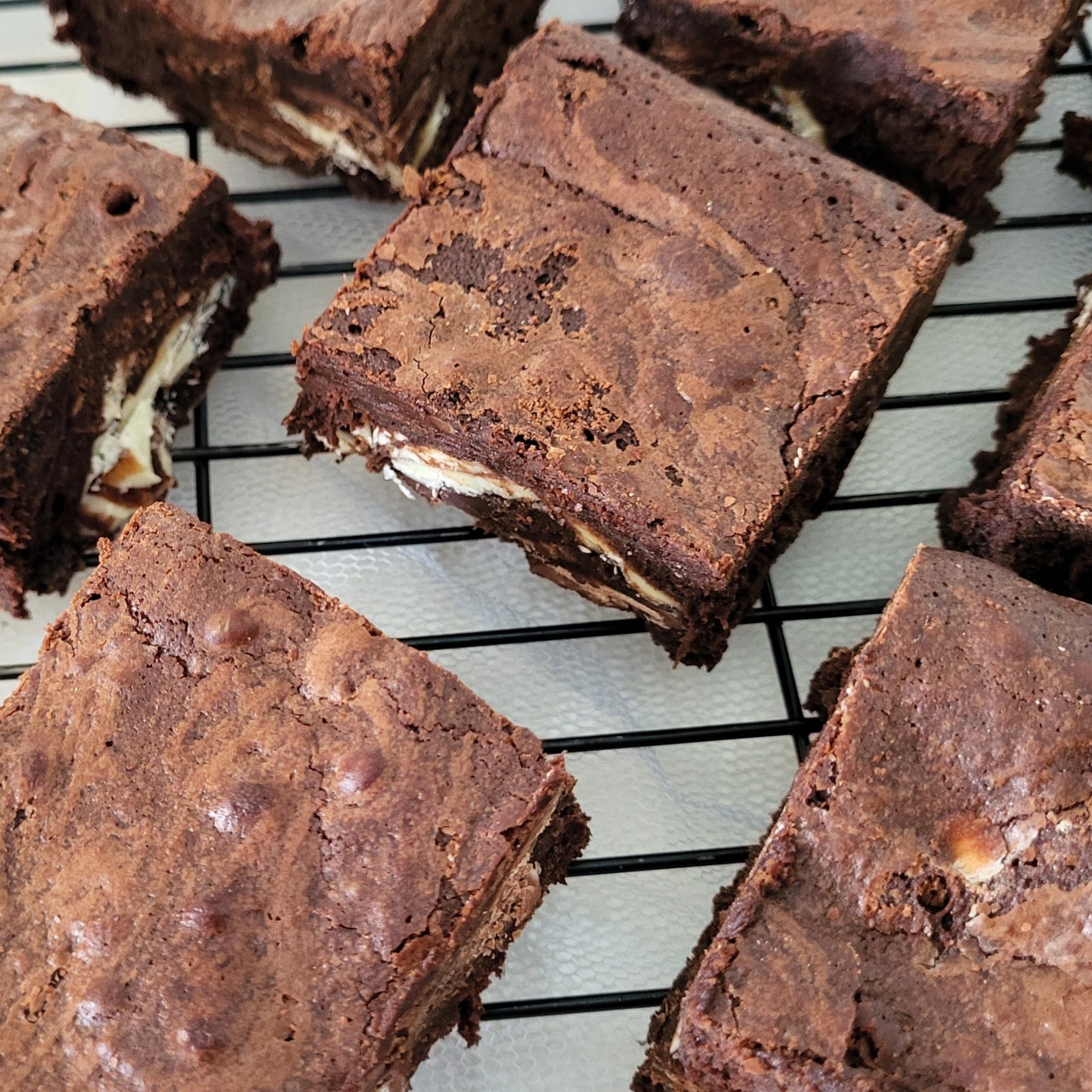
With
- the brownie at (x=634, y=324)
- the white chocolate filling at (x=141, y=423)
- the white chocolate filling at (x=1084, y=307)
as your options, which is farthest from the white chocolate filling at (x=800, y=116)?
the white chocolate filling at (x=141, y=423)

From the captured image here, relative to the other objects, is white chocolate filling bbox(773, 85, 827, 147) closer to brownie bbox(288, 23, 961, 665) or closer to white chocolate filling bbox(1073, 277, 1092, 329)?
brownie bbox(288, 23, 961, 665)

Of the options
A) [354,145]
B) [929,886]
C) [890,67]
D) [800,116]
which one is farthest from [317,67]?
[929,886]

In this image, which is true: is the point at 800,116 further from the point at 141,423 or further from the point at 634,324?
the point at 141,423

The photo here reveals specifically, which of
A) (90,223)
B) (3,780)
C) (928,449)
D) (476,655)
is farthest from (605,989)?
(90,223)

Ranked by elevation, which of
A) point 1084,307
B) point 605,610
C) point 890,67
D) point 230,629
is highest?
point 890,67

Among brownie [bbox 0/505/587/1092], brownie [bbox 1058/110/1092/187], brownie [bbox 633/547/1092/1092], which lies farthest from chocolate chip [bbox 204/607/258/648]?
brownie [bbox 1058/110/1092/187]

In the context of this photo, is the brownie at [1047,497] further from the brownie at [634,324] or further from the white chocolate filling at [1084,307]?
the brownie at [634,324]

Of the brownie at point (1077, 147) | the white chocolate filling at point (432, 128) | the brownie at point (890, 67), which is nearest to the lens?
the brownie at point (890, 67)
